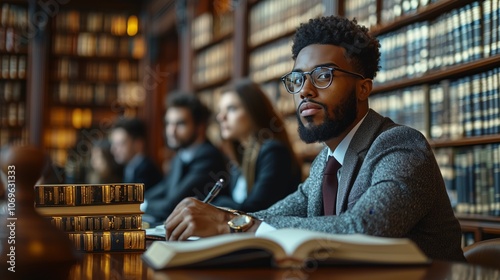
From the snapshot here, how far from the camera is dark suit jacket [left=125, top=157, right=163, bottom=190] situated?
202 inches

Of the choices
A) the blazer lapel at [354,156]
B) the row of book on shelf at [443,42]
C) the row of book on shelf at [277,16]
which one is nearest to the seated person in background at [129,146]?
the row of book on shelf at [277,16]

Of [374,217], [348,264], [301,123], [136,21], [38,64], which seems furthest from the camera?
[136,21]

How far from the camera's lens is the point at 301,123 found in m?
1.77

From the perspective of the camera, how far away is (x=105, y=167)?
521 centimetres

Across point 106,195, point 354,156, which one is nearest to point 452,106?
point 354,156

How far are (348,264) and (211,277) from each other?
9.2 inches

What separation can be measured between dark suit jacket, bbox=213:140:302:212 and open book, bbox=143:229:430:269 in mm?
1799

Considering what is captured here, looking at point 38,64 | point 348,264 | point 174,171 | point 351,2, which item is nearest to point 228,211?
point 348,264

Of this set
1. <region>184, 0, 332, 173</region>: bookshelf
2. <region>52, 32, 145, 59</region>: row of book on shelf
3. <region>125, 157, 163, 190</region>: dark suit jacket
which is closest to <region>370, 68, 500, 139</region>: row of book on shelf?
<region>184, 0, 332, 173</region>: bookshelf

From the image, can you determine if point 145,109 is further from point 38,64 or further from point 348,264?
point 348,264

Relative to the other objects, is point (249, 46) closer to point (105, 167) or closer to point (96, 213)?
point (105, 167)

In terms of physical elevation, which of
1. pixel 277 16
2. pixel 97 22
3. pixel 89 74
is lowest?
pixel 277 16

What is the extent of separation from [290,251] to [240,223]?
0.52 meters

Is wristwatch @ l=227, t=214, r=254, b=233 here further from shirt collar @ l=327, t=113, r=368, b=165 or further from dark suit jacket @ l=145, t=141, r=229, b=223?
dark suit jacket @ l=145, t=141, r=229, b=223
